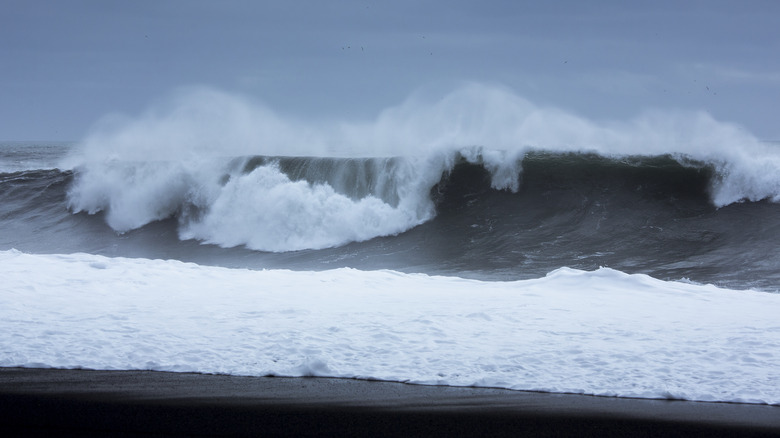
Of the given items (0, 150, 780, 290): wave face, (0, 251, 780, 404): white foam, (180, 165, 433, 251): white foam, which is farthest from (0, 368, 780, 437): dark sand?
(180, 165, 433, 251): white foam

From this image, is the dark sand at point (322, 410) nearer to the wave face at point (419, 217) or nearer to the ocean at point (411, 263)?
the ocean at point (411, 263)

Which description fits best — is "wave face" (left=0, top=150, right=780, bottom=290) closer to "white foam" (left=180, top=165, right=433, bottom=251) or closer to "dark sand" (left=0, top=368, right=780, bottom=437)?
"white foam" (left=180, top=165, right=433, bottom=251)

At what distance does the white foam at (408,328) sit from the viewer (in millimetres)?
4645

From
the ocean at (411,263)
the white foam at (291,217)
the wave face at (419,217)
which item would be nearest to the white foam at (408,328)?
the ocean at (411,263)

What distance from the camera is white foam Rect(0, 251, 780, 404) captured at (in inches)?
183

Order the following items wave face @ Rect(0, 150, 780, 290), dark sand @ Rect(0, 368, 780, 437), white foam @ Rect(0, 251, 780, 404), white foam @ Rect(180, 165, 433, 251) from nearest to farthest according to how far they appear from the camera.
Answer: dark sand @ Rect(0, 368, 780, 437)
white foam @ Rect(0, 251, 780, 404)
wave face @ Rect(0, 150, 780, 290)
white foam @ Rect(180, 165, 433, 251)

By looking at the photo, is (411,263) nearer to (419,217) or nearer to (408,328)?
(419,217)

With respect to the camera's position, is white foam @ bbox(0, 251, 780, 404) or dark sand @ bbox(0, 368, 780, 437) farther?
white foam @ bbox(0, 251, 780, 404)

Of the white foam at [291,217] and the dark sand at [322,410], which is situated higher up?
the white foam at [291,217]

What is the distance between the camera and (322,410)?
13.0 feet

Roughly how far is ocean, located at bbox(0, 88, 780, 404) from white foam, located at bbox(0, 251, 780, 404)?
0.08 ft

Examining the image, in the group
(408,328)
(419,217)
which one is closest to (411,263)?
(419,217)

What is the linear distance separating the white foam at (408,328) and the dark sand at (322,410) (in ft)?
0.68

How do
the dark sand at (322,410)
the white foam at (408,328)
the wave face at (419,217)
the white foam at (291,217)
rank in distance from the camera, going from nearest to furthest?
the dark sand at (322,410) < the white foam at (408,328) < the wave face at (419,217) < the white foam at (291,217)
